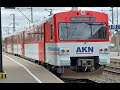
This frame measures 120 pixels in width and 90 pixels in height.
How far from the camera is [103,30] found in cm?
1600

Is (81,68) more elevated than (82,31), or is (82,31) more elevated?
(82,31)

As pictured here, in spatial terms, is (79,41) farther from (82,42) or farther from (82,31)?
(82,31)

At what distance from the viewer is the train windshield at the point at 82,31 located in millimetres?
15477

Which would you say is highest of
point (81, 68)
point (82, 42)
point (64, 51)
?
point (82, 42)

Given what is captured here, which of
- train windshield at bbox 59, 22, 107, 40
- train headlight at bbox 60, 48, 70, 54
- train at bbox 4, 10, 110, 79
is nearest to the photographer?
train headlight at bbox 60, 48, 70, 54

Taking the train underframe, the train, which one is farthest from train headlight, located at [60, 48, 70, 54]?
the train underframe

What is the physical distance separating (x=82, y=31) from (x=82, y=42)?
529mm

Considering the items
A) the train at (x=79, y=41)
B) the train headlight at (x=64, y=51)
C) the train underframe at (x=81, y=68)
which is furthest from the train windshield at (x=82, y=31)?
the train underframe at (x=81, y=68)

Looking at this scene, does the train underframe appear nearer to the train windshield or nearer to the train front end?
the train front end

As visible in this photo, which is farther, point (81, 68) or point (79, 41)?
point (81, 68)

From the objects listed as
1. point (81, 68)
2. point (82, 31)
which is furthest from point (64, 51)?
point (82, 31)

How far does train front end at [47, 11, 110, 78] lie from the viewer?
1534 centimetres

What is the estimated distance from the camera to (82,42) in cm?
1551
